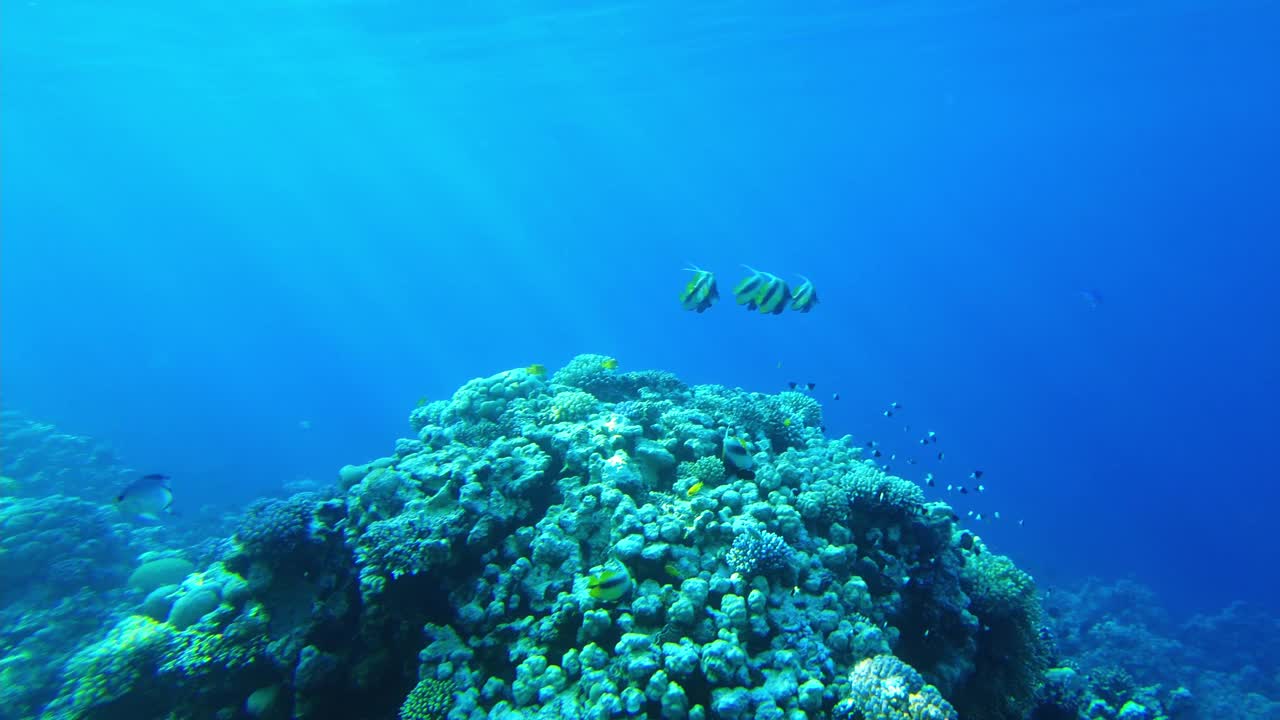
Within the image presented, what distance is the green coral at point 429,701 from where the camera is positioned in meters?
4.45

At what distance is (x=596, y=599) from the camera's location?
4.48 meters

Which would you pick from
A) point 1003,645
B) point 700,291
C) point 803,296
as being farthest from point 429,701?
point 803,296

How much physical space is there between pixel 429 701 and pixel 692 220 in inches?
5132

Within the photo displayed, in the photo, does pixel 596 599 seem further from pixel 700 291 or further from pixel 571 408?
pixel 700 291

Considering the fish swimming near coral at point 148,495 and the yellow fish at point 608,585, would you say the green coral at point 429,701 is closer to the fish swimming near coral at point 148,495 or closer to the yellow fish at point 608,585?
the yellow fish at point 608,585

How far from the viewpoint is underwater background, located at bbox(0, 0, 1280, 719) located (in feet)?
104

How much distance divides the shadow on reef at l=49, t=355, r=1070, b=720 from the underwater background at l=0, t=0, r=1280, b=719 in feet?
6.76

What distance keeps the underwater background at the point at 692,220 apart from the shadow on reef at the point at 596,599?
206 centimetres

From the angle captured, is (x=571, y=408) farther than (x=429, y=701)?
Yes

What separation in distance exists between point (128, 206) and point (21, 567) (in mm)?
142080

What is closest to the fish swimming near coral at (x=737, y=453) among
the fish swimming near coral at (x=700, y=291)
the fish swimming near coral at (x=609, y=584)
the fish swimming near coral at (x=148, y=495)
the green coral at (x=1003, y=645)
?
the fish swimming near coral at (x=609, y=584)

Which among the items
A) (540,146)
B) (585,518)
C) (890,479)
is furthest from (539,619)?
(540,146)

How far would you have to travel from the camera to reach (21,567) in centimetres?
1124

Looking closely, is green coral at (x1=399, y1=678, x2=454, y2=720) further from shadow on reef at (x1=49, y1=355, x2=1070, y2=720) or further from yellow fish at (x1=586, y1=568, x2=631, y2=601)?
yellow fish at (x1=586, y1=568, x2=631, y2=601)
